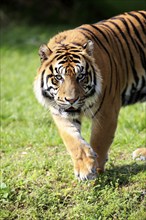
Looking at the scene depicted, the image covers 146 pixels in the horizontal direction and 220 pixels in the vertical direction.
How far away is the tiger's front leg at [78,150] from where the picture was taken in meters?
4.50

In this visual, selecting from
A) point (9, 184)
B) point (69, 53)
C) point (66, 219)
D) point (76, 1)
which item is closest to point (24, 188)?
point (9, 184)

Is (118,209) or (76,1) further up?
(76,1)

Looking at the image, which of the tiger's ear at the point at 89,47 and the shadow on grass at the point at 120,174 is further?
the shadow on grass at the point at 120,174

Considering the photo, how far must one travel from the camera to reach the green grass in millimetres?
4695

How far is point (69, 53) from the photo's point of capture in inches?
188

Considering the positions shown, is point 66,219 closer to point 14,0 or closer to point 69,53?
point 69,53

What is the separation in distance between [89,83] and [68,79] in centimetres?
26

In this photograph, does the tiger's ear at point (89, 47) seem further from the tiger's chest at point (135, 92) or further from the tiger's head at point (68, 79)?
the tiger's chest at point (135, 92)

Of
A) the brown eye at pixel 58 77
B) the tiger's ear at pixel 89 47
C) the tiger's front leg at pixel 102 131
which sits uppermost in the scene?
the tiger's ear at pixel 89 47

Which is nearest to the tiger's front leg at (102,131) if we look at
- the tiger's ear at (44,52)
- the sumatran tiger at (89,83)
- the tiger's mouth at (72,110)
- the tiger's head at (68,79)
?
the sumatran tiger at (89,83)

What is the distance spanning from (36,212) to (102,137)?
33.5 inches

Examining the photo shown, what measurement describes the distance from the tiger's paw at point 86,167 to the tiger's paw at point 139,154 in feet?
3.25

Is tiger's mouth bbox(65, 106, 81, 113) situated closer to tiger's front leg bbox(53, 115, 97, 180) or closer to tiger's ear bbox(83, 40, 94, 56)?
tiger's front leg bbox(53, 115, 97, 180)

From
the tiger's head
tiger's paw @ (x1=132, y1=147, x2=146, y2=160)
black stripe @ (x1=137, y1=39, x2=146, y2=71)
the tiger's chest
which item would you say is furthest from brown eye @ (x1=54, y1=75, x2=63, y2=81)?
tiger's paw @ (x1=132, y1=147, x2=146, y2=160)
